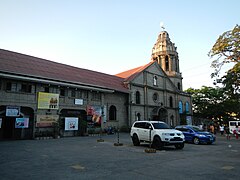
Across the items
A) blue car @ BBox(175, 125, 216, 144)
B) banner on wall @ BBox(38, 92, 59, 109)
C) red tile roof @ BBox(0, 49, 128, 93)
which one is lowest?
blue car @ BBox(175, 125, 216, 144)

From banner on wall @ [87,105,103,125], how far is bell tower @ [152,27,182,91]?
25.5m

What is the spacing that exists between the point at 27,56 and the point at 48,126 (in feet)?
33.3

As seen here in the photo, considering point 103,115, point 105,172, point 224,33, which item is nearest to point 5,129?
point 103,115

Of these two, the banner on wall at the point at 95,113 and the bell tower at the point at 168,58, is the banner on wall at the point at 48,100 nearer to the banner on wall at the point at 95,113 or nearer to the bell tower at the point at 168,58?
the banner on wall at the point at 95,113

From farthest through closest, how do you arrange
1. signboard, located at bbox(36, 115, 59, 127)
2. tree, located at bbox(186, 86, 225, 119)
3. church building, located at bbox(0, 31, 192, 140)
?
1. tree, located at bbox(186, 86, 225, 119)
2. signboard, located at bbox(36, 115, 59, 127)
3. church building, located at bbox(0, 31, 192, 140)

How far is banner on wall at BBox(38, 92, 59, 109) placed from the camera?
70.2ft

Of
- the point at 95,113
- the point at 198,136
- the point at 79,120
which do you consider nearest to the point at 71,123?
the point at 79,120

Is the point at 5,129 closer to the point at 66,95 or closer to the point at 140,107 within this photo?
the point at 66,95

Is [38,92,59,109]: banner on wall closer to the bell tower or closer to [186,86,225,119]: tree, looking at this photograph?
the bell tower

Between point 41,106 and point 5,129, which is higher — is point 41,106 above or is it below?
above

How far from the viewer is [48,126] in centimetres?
2197

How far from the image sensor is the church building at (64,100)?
2000 centimetres

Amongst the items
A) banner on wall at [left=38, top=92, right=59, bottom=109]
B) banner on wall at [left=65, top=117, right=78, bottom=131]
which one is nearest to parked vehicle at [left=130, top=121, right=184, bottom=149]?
banner on wall at [left=65, top=117, right=78, bottom=131]

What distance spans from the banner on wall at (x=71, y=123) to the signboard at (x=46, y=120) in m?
1.44
